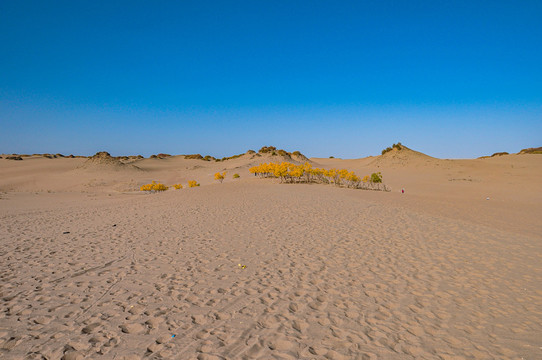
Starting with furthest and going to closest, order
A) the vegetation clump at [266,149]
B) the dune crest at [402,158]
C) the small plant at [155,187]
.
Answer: the vegetation clump at [266,149]
the dune crest at [402,158]
the small plant at [155,187]

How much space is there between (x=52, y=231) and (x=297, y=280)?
10169 mm

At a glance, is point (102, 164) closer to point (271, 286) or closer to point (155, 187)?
point (155, 187)

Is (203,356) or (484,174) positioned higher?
(484,174)

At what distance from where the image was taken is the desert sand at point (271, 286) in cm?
402

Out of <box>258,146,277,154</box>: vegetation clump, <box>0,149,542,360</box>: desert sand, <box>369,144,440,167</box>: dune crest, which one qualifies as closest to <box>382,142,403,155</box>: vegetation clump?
<box>369,144,440,167</box>: dune crest

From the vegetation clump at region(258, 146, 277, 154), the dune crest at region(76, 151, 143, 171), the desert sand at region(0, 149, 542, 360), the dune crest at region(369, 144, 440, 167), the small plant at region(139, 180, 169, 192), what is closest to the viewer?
the desert sand at region(0, 149, 542, 360)

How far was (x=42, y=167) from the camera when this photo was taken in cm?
4534

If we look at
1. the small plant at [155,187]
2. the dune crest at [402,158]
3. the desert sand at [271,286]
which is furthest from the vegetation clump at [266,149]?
the desert sand at [271,286]

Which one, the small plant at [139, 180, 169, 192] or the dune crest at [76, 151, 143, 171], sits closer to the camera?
the small plant at [139, 180, 169, 192]

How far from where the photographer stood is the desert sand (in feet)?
13.2

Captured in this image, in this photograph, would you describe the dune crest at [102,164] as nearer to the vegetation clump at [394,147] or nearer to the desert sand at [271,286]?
the desert sand at [271,286]

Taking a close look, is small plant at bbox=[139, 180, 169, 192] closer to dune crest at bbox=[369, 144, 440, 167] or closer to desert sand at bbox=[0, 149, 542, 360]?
desert sand at bbox=[0, 149, 542, 360]

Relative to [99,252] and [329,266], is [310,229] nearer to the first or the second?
[329,266]

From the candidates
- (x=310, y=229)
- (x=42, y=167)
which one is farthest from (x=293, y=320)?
(x=42, y=167)
